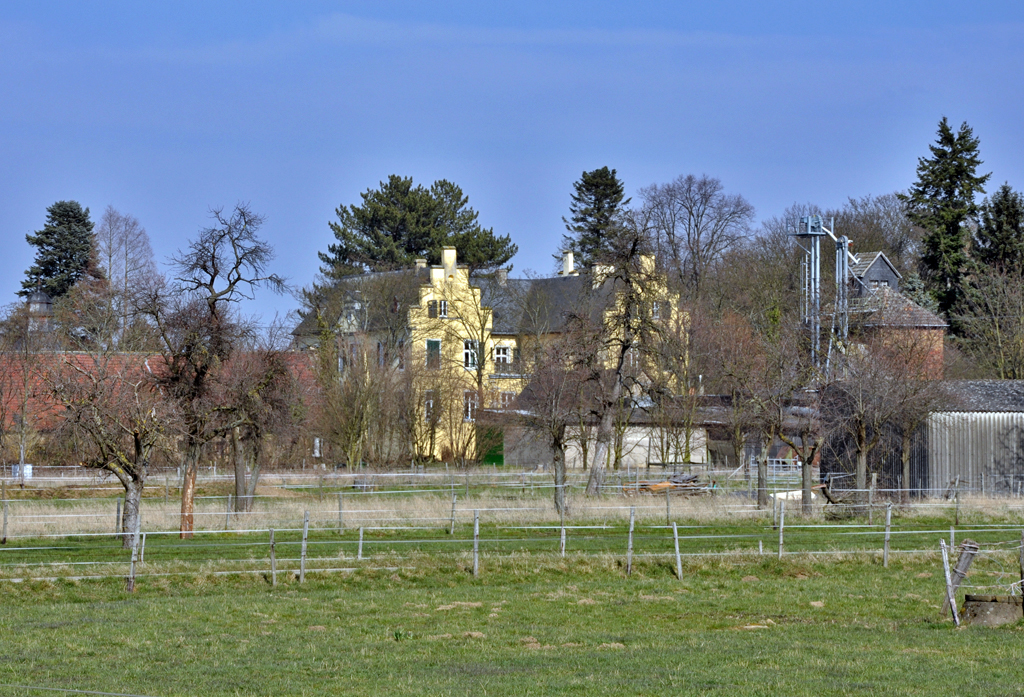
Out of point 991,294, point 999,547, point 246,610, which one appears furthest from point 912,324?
point 246,610

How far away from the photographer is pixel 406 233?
3676 inches

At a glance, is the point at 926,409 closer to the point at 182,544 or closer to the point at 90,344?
the point at 182,544

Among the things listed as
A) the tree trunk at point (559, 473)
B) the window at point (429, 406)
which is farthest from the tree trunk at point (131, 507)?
the window at point (429, 406)

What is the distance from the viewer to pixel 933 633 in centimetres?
1764

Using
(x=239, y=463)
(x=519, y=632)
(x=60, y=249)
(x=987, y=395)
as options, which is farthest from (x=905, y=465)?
(x=60, y=249)

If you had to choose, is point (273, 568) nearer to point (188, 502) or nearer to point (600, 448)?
point (188, 502)

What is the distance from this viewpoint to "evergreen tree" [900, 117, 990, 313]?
67750 millimetres

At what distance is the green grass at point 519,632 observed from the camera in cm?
1391

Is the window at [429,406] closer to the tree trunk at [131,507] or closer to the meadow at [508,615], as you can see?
the meadow at [508,615]

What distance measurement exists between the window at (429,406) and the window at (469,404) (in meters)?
1.79

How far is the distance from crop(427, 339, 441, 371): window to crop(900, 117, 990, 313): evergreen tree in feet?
96.4

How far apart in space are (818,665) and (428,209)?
80659 mm

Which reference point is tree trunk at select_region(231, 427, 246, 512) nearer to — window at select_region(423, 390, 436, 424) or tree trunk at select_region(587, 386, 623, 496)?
tree trunk at select_region(587, 386, 623, 496)

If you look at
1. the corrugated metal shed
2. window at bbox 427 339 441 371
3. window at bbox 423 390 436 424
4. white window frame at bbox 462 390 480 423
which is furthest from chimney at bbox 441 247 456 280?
the corrugated metal shed
